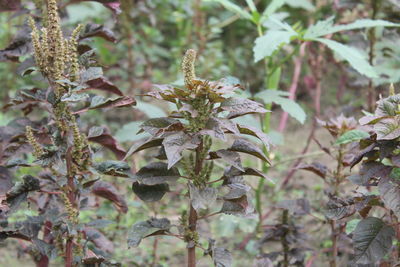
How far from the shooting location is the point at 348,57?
2033mm

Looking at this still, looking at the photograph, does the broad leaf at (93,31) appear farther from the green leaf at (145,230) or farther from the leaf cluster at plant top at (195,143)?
the green leaf at (145,230)

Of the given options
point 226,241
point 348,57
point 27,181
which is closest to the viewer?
point 27,181

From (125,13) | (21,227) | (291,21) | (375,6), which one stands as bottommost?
(21,227)

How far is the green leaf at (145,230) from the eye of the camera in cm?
154

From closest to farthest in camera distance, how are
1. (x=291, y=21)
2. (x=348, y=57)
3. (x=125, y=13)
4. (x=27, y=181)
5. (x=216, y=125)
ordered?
(x=216, y=125) < (x=27, y=181) < (x=348, y=57) < (x=125, y=13) < (x=291, y=21)

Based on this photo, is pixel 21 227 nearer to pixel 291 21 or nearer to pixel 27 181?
pixel 27 181

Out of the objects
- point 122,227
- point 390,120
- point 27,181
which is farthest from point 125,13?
point 390,120

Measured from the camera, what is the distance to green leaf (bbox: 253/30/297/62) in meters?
1.98

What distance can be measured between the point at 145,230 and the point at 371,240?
683 millimetres

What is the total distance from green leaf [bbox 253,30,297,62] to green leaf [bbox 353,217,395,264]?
0.74 meters

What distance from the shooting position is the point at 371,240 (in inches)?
60.7

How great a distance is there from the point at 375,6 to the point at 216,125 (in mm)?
1685

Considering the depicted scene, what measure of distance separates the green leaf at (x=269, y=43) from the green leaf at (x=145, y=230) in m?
0.74

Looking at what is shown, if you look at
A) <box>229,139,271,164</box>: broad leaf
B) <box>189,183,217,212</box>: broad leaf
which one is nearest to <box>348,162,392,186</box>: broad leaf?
<box>229,139,271,164</box>: broad leaf
